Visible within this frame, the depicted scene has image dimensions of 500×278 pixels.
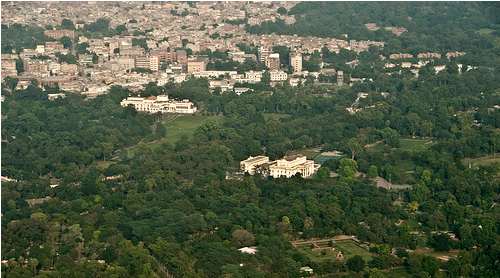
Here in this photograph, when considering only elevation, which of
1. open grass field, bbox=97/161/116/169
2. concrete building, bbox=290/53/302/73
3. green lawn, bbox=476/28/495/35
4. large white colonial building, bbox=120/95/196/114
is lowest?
open grass field, bbox=97/161/116/169

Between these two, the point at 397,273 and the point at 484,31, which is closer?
the point at 397,273

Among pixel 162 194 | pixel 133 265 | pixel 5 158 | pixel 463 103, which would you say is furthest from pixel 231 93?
pixel 133 265

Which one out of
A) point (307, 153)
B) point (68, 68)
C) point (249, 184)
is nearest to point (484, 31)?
point (68, 68)

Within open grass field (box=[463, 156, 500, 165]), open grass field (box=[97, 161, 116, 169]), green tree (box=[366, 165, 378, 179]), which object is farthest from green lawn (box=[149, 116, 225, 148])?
open grass field (box=[463, 156, 500, 165])

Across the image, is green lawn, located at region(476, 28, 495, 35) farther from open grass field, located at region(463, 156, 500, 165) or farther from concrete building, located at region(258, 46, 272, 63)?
open grass field, located at region(463, 156, 500, 165)

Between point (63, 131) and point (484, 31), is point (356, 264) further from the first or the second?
point (484, 31)

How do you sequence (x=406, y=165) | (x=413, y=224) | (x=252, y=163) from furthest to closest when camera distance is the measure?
(x=406, y=165), (x=252, y=163), (x=413, y=224)
